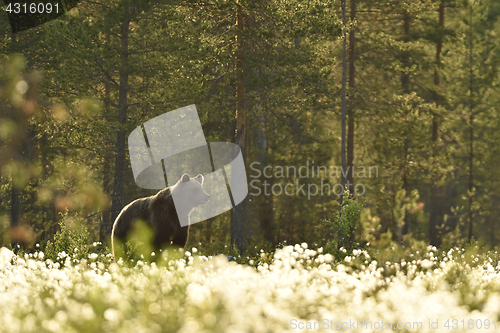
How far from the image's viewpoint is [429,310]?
14.9 feet

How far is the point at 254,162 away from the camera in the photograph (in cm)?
2288

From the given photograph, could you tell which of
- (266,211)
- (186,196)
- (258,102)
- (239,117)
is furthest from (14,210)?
(186,196)

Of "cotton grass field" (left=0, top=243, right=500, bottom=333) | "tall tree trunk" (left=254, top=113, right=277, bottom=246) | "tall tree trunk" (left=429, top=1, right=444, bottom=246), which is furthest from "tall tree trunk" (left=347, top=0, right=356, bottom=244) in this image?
"cotton grass field" (left=0, top=243, right=500, bottom=333)

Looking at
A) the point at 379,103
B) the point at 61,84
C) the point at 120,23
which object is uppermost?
the point at 120,23

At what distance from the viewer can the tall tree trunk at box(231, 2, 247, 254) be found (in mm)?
16375

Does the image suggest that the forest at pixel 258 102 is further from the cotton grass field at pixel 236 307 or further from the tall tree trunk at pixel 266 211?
the cotton grass field at pixel 236 307

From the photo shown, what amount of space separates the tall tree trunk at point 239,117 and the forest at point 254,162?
7 cm

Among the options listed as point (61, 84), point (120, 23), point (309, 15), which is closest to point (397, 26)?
point (309, 15)

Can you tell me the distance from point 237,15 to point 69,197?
1264 cm

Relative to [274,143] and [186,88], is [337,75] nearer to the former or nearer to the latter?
[274,143]

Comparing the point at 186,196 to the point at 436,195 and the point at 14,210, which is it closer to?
the point at 14,210

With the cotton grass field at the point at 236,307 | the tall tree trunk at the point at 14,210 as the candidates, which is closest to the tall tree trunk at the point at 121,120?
the tall tree trunk at the point at 14,210

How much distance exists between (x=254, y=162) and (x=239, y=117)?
6.17m

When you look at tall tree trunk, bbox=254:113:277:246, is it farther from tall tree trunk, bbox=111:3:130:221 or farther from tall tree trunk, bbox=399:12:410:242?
tall tree trunk, bbox=111:3:130:221
